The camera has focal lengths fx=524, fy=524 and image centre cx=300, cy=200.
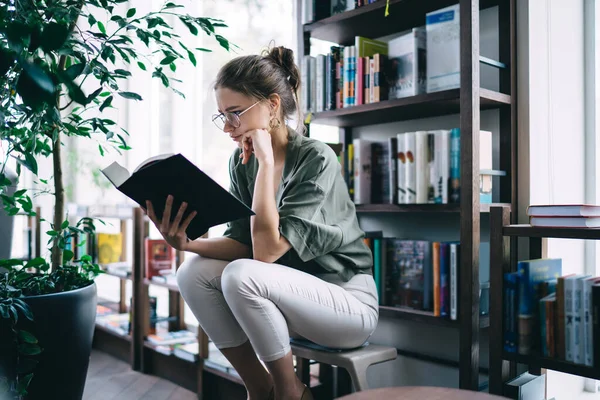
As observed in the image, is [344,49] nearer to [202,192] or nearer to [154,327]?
[202,192]

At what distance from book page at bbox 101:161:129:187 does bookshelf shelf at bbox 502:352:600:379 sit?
109 centimetres

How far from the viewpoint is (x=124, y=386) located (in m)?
2.20

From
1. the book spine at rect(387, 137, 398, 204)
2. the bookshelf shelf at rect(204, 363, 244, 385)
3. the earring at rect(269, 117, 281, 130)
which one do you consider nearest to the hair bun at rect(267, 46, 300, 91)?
the earring at rect(269, 117, 281, 130)

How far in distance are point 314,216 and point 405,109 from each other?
581 mm

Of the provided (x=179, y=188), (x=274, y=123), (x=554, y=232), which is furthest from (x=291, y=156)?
(x=554, y=232)

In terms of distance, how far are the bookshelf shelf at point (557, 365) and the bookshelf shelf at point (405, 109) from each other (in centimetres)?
73

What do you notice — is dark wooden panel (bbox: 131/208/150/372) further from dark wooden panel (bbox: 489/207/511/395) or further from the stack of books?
the stack of books

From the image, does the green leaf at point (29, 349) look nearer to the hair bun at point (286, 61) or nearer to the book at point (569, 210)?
the hair bun at point (286, 61)

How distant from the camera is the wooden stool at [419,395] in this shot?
92 cm

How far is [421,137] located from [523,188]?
35 centimetres

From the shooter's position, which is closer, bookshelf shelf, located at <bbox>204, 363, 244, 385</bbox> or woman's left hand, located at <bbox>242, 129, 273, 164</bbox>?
woman's left hand, located at <bbox>242, 129, 273, 164</bbox>

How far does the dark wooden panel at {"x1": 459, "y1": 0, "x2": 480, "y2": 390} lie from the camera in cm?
148

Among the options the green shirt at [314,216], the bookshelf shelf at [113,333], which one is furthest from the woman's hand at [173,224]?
the bookshelf shelf at [113,333]

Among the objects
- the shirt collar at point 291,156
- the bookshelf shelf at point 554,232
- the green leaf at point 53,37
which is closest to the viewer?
the green leaf at point 53,37
